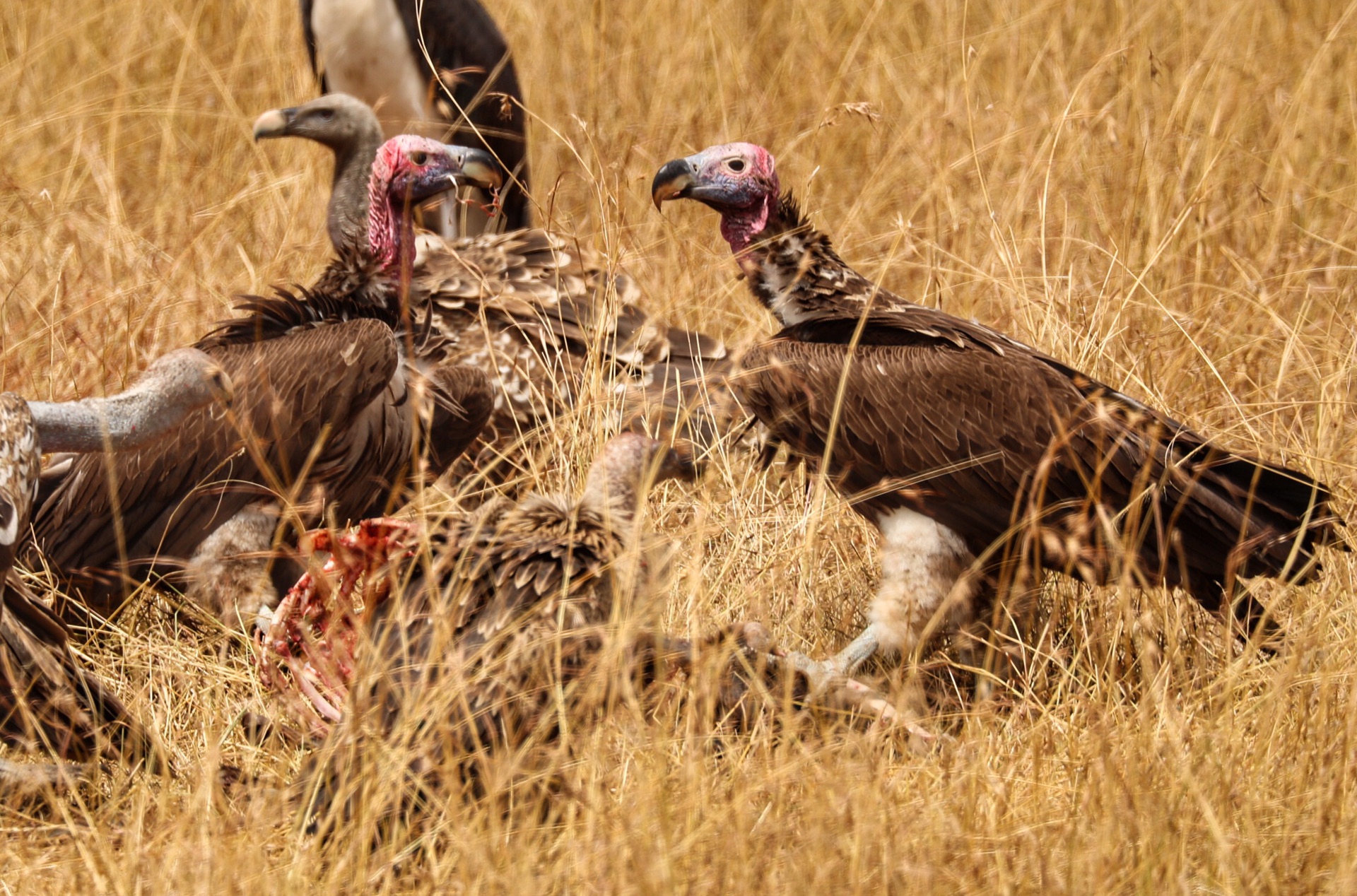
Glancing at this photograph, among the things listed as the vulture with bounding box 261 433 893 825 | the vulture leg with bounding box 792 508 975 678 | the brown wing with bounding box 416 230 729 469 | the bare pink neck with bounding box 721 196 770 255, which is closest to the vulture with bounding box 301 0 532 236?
the brown wing with bounding box 416 230 729 469

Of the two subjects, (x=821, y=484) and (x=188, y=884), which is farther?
Answer: (x=821, y=484)

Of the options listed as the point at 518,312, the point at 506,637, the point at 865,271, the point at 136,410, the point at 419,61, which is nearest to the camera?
the point at 506,637

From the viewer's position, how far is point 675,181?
4012mm

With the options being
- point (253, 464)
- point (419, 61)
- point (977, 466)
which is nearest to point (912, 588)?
point (977, 466)

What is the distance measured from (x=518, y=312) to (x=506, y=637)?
2.36m

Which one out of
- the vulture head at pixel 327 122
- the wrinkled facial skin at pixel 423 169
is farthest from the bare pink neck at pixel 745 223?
the vulture head at pixel 327 122

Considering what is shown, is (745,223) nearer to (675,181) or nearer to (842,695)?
(675,181)

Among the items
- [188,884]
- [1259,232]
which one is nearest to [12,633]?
[188,884]

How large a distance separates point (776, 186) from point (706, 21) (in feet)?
8.65

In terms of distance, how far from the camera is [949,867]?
236 cm

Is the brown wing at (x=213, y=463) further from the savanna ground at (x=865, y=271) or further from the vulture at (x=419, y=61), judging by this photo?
the vulture at (x=419, y=61)

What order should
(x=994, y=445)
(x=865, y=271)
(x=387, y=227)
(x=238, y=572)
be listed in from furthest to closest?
(x=865, y=271)
(x=387, y=227)
(x=238, y=572)
(x=994, y=445)

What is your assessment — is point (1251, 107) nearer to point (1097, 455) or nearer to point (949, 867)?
point (1097, 455)

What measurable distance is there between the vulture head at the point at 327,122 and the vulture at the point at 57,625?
7.58 feet
